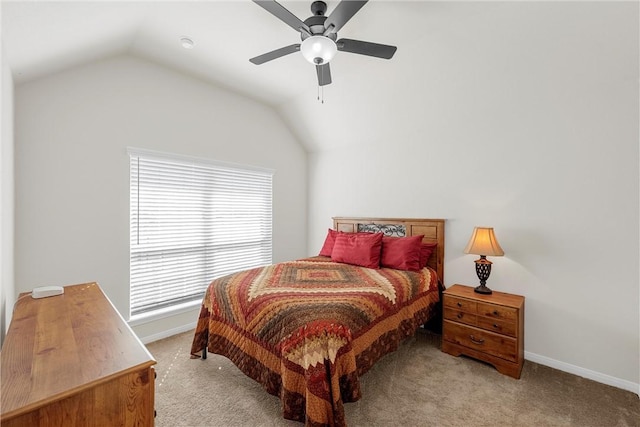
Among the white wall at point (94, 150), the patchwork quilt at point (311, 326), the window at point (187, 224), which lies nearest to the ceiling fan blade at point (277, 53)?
the white wall at point (94, 150)

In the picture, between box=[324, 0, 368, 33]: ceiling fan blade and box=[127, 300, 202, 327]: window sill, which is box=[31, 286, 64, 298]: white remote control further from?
box=[324, 0, 368, 33]: ceiling fan blade

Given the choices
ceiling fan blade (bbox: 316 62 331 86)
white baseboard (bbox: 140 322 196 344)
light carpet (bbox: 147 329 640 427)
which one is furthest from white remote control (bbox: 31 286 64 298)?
ceiling fan blade (bbox: 316 62 331 86)

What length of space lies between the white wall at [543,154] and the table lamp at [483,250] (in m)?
0.22

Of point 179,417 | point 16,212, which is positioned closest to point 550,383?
point 179,417

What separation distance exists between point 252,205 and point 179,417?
2560 millimetres

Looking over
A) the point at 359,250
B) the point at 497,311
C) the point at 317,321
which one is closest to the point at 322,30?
the point at 317,321

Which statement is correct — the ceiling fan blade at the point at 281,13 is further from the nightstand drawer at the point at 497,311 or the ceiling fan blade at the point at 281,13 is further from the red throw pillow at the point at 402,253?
the nightstand drawer at the point at 497,311

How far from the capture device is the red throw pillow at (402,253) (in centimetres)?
298

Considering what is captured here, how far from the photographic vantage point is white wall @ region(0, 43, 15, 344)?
1636 mm

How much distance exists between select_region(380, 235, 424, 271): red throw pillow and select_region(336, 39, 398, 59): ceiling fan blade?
1.88 meters

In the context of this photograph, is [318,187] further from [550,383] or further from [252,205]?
[550,383]

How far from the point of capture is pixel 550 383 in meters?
2.22

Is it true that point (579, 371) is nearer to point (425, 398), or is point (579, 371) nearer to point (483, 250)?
point (483, 250)

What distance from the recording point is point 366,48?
2.01 m
